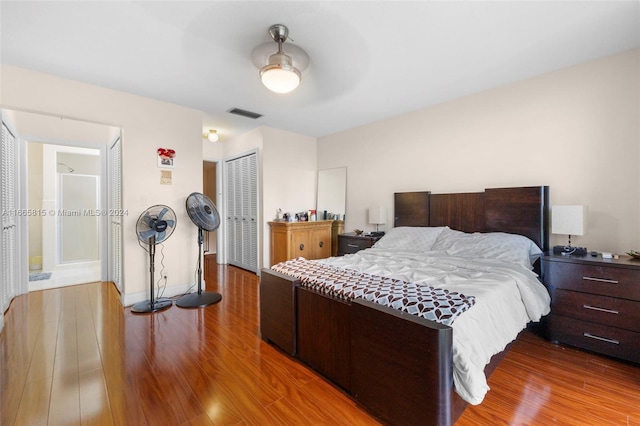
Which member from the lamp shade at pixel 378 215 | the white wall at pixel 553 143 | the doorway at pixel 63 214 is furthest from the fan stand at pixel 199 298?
the white wall at pixel 553 143

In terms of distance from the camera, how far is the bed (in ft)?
4.12

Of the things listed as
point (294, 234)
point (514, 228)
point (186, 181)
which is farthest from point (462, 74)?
point (186, 181)

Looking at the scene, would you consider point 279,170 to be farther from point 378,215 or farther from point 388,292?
point 388,292

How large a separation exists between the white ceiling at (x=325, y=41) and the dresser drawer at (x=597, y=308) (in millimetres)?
2096

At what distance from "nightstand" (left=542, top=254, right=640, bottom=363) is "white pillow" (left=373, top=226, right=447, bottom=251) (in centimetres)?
106

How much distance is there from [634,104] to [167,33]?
3933 millimetres

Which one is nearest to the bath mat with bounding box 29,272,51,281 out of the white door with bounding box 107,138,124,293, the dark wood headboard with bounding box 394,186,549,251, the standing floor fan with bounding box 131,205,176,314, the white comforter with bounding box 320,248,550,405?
the white door with bounding box 107,138,124,293

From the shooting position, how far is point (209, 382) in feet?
5.92

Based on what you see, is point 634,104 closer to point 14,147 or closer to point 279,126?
point 279,126

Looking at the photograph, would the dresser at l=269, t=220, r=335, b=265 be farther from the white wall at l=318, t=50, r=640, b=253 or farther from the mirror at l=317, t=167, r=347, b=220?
the white wall at l=318, t=50, r=640, b=253

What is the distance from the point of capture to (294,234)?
14.1ft

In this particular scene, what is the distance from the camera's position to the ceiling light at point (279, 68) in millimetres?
2029

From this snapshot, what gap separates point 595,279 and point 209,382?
301 cm

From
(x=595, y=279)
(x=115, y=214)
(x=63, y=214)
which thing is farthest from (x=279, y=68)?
(x=63, y=214)
